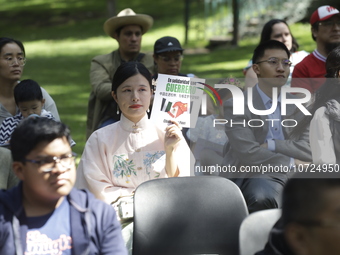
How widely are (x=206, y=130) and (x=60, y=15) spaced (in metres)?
21.4

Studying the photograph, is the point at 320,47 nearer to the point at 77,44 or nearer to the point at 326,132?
the point at 326,132

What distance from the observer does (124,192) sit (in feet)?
13.8

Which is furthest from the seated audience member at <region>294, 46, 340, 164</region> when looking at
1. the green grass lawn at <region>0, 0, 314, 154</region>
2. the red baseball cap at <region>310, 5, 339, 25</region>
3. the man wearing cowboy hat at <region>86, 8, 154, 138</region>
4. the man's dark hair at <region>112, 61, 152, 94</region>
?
the green grass lawn at <region>0, 0, 314, 154</region>

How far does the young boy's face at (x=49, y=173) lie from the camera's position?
2.84 metres

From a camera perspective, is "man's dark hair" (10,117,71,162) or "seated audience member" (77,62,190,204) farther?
"seated audience member" (77,62,190,204)

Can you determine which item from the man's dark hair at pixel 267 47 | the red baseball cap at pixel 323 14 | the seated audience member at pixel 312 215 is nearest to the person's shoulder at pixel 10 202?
A: the seated audience member at pixel 312 215

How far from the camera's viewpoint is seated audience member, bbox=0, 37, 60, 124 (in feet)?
17.9

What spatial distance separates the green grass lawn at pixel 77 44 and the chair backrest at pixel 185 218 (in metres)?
4.47

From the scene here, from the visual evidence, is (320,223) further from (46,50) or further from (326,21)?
(46,50)

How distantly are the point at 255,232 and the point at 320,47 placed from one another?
3486 mm

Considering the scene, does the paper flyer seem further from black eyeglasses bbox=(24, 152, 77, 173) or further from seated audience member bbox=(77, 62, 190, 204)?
black eyeglasses bbox=(24, 152, 77, 173)

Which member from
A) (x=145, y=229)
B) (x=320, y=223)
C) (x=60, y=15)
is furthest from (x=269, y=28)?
(x=60, y=15)

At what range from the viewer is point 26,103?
17.0ft

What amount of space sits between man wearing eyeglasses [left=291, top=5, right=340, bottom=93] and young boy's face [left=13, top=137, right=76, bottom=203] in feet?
10.7
